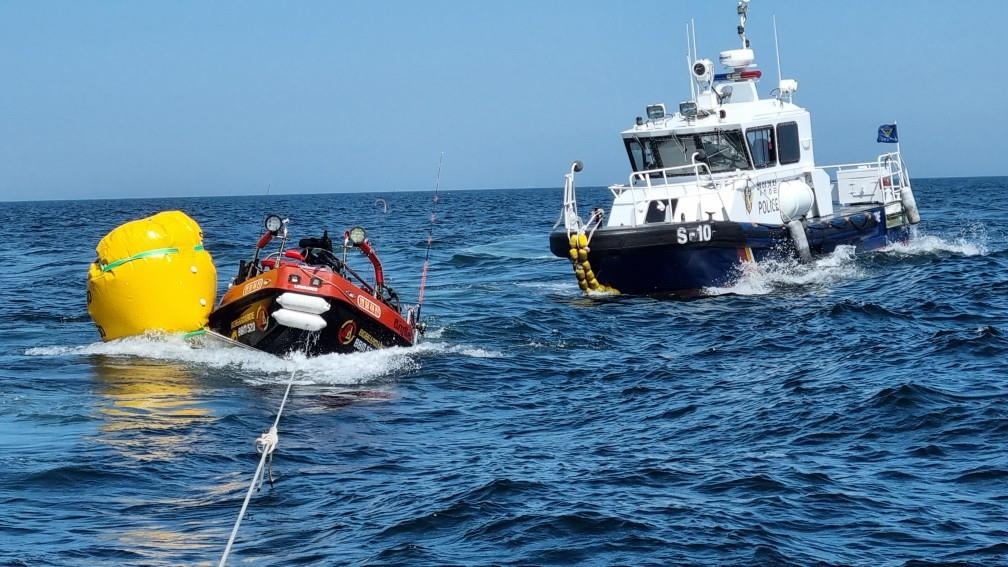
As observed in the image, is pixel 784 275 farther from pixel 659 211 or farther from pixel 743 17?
pixel 743 17

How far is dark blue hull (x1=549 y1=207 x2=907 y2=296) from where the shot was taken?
17.7 m

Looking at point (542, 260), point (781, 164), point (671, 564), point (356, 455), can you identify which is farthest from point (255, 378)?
point (542, 260)

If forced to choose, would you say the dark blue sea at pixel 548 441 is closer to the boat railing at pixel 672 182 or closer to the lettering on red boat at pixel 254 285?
the lettering on red boat at pixel 254 285

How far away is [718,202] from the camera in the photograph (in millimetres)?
18562

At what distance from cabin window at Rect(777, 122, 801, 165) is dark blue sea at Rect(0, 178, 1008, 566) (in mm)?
4215

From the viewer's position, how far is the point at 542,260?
28297 mm

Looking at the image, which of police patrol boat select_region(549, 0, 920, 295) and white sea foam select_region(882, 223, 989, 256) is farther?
white sea foam select_region(882, 223, 989, 256)

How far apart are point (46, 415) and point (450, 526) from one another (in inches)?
195

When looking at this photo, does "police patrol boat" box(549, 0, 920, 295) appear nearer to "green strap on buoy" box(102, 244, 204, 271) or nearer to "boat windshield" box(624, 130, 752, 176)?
"boat windshield" box(624, 130, 752, 176)

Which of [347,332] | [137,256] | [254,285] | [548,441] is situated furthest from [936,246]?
[137,256]

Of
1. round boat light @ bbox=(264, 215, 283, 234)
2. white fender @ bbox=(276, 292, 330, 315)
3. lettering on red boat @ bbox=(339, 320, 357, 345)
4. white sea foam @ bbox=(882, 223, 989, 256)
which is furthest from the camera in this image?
white sea foam @ bbox=(882, 223, 989, 256)

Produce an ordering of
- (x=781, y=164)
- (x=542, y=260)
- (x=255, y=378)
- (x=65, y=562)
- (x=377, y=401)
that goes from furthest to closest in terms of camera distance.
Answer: (x=542, y=260), (x=781, y=164), (x=255, y=378), (x=377, y=401), (x=65, y=562)

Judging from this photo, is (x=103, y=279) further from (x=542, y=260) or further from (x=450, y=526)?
(x=542, y=260)

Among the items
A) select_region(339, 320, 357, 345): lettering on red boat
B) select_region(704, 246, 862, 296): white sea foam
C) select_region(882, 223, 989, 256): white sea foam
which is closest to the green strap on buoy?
select_region(339, 320, 357, 345): lettering on red boat
